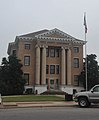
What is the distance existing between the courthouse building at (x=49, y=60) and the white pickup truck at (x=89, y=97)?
3899cm

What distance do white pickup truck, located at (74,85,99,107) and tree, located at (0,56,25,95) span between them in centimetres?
3404

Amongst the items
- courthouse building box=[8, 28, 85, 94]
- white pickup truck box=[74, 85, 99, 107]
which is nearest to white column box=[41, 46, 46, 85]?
courthouse building box=[8, 28, 85, 94]

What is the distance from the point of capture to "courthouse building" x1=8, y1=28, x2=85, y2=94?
66.0 metres

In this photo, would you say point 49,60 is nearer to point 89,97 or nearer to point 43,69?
point 43,69

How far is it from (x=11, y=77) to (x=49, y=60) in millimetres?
11096

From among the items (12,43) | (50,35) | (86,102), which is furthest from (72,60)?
(86,102)

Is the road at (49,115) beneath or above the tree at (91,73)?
beneath

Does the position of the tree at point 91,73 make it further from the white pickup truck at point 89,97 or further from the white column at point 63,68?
the white pickup truck at point 89,97

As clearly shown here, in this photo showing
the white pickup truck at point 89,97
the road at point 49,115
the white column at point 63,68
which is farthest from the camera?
the white column at point 63,68

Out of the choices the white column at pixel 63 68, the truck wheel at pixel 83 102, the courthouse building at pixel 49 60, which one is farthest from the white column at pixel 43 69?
the truck wheel at pixel 83 102

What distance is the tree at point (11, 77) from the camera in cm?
5916

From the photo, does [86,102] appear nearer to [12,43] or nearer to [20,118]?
[20,118]

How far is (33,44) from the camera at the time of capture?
67.7 metres

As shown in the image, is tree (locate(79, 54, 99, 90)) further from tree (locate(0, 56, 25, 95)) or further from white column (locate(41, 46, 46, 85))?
tree (locate(0, 56, 25, 95))
